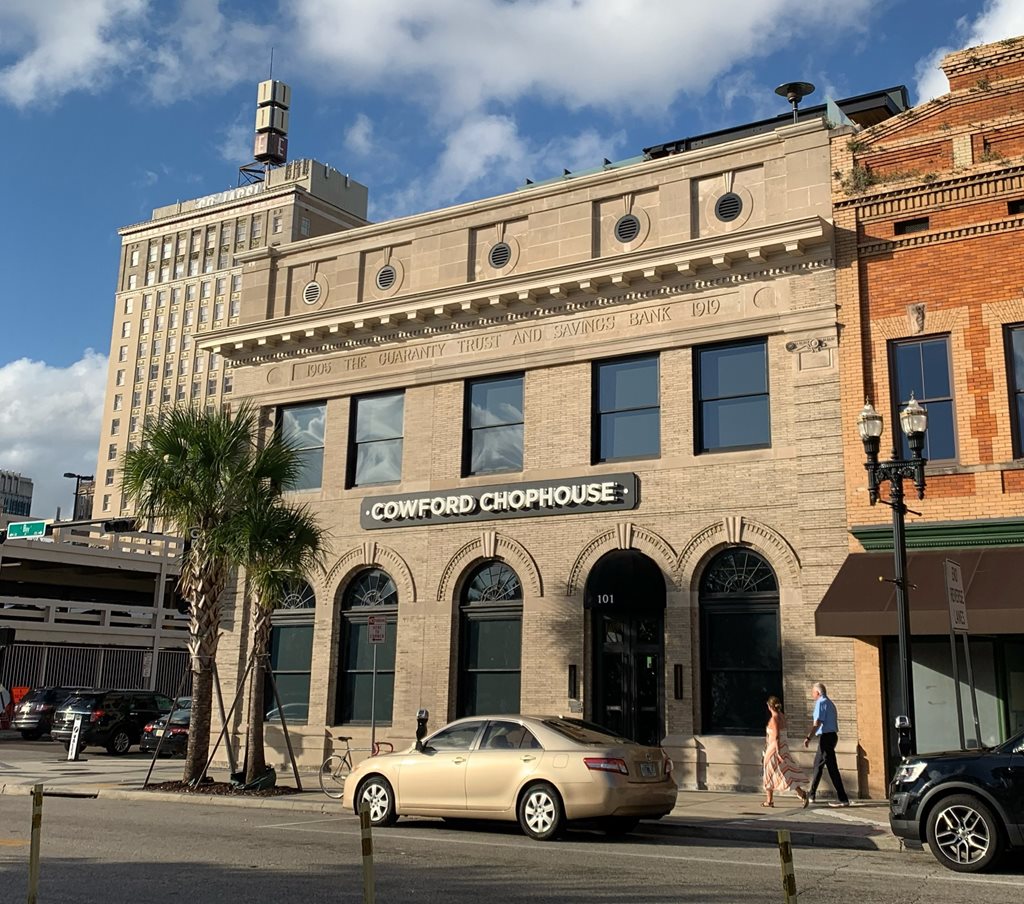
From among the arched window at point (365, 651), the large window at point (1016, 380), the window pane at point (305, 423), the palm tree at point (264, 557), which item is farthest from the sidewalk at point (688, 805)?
the window pane at point (305, 423)

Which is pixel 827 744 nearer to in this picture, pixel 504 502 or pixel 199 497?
pixel 504 502

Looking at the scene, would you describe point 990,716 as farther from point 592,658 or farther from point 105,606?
point 105,606

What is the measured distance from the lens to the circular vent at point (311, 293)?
26312 mm

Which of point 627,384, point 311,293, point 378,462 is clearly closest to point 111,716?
point 378,462

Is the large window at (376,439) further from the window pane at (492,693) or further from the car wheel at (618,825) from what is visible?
the car wheel at (618,825)

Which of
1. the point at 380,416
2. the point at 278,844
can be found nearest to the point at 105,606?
the point at 380,416

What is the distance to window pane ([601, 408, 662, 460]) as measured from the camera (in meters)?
21.2

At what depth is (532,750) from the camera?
1329 centimetres

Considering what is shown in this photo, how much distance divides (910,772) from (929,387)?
9.09 meters

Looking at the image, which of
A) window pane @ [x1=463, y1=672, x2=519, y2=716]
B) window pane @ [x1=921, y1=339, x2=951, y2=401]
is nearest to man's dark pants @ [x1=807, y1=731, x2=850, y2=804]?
window pane @ [x1=921, y1=339, x2=951, y2=401]

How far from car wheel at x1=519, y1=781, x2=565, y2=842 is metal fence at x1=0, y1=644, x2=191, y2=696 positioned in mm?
30150

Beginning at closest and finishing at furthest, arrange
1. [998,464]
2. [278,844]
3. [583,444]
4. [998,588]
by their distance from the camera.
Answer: [278,844], [998,588], [998,464], [583,444]

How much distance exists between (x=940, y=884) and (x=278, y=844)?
7094 mm

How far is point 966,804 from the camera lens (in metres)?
10.9
